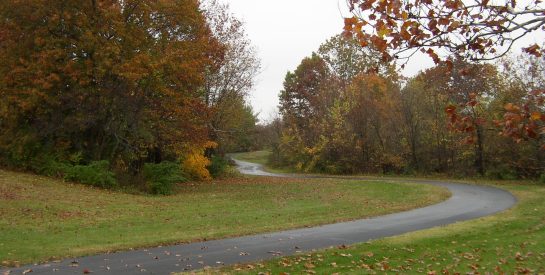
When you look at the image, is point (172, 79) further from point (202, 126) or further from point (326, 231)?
point (326, 231)

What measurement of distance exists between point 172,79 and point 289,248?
17650 millimetres

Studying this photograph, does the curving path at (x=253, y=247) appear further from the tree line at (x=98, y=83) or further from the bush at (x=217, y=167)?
the bush at (x=217, y=167)

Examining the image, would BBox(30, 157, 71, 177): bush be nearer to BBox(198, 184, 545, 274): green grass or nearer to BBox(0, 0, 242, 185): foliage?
BBox(0, 0, 242, 185): foliage

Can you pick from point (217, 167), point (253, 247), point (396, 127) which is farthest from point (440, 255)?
point (396, 127)

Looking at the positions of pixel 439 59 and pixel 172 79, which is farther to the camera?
pixel 172 79

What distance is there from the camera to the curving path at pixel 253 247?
959 cm

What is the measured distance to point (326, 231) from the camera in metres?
14.4

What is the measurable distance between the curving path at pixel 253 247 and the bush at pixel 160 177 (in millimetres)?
12435

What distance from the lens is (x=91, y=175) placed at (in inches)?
976

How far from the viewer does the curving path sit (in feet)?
31.4

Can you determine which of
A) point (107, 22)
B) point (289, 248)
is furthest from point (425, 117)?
point (289, 248)

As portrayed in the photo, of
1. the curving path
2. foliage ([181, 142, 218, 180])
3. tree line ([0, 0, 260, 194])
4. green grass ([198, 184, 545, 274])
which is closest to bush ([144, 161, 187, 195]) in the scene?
tree line ([0, 0, 260, 194])

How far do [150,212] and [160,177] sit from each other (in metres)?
7.75

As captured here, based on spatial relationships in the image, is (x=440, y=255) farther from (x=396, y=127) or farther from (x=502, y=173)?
(x=396, y=127)
